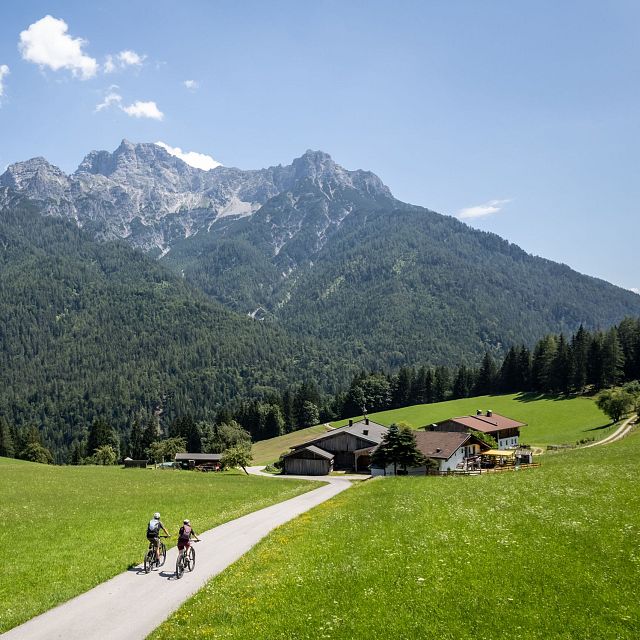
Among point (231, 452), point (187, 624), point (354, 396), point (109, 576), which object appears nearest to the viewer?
point (187, 624)

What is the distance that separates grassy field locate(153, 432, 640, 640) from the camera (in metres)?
13.0

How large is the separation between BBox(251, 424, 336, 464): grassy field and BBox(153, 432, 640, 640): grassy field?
96.6 m

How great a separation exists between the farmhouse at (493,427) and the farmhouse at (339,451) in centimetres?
1569

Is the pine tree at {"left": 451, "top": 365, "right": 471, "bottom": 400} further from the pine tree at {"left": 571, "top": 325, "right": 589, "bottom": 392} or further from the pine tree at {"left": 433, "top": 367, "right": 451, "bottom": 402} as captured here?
the pine tree at {"left": 571, "top": 325, "right": 589, "bottom": 392}

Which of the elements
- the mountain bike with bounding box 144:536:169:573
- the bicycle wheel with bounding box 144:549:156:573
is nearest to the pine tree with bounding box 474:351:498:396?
the mountain bike with bounding box 144:536:169:573

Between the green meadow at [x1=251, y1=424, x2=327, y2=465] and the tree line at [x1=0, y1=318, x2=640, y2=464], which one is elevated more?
the tree line at [x1=0, y1=318, x2=640, y2=464]

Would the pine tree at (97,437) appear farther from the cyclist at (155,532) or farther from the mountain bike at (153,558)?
the cyclist at (155,532)

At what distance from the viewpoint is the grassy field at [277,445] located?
124m

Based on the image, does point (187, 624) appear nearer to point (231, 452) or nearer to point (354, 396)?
point (231, 452)

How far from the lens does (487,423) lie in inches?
4094

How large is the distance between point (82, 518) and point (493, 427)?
84257 mm

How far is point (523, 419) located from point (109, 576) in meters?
112

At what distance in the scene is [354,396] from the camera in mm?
174875

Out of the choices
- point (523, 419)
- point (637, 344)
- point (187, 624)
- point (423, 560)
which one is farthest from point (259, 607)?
point (637, 344)
